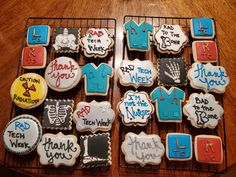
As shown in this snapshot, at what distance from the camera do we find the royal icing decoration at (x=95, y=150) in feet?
5.55

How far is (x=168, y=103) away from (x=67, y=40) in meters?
0.80

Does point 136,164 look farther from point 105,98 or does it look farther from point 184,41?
point 184,41

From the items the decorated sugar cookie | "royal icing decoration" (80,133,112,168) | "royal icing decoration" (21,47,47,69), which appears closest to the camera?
"royal icing decoration" (80,133,112,168)

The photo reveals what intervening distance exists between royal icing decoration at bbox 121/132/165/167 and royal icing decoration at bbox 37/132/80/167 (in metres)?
0.29

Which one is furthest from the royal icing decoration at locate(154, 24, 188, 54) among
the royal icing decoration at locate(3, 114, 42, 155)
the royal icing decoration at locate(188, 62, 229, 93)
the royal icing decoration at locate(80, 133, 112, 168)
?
the royal icing decoration at locate(3, 114, 42, 155)

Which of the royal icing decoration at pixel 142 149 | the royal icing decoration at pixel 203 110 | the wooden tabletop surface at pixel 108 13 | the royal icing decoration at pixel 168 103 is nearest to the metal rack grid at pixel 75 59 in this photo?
the wooden tabletop surface at pixel 108 13

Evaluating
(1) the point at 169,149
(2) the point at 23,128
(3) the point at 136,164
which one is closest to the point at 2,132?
(2) the point at 23,128

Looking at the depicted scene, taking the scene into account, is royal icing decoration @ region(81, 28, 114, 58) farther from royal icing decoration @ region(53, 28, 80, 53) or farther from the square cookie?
the square cookie

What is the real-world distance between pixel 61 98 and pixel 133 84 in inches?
18.8

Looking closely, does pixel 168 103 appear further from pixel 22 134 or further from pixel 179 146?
pixel 22 134

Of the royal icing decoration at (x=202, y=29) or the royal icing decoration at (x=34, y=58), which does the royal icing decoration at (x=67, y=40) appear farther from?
the royal icing decoration at (x=202, y=29)

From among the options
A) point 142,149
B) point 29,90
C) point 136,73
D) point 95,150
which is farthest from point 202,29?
point 29,90

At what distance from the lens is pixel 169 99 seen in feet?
5.97

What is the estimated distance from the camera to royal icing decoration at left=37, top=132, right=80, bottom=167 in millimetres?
1694
